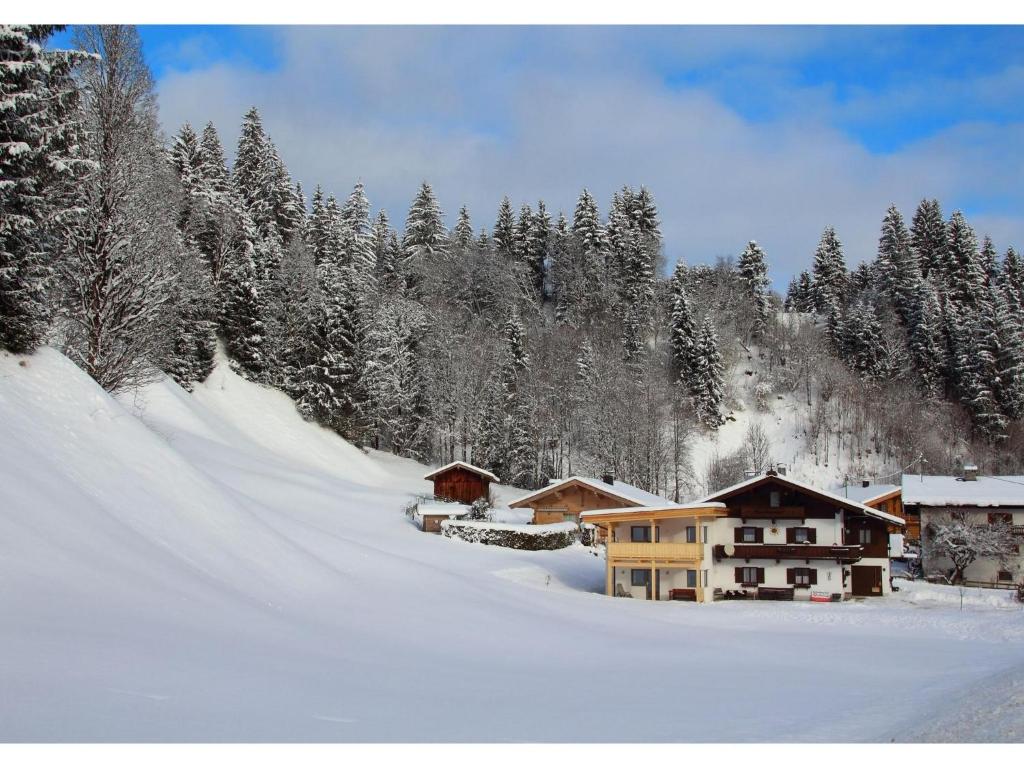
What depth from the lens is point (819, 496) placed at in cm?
3850

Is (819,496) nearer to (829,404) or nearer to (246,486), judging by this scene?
(246,486)

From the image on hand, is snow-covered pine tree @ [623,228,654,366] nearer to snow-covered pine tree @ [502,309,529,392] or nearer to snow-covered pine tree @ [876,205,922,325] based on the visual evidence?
snow-covered pine tree @ [502,309,529,392]

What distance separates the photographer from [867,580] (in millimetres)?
40750

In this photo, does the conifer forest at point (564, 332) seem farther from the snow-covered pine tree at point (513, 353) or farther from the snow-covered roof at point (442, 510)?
the snow-covered roof at point (442, 510)

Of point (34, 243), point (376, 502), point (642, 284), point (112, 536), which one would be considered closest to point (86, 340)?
point (34, 243)

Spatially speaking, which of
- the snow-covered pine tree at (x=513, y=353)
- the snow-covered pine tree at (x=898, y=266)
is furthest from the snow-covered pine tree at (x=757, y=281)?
the snow-covered pine tree at (x=513, y=353)

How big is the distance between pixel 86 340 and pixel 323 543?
12.2m

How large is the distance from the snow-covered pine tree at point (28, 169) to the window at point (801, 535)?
33.8 meters

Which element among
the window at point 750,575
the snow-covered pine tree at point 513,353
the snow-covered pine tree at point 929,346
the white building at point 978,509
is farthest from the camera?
the snow-covered pine tree at point 929,346

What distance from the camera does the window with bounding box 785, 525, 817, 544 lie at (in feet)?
128

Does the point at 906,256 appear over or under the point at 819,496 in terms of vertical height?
over

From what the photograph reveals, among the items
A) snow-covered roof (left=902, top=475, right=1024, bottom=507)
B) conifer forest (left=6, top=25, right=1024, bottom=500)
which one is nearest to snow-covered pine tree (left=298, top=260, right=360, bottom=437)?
conifer forest (left=6, top=25, right=1024, bottom=500)

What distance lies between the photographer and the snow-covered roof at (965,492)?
4706cm

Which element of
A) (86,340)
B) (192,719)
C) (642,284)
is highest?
(642,284)
